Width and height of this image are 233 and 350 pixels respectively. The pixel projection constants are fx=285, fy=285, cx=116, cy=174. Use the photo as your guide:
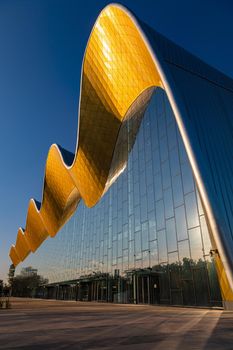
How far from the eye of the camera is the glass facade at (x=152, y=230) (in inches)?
524

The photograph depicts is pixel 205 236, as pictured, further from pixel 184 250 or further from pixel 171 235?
pixel 171 235

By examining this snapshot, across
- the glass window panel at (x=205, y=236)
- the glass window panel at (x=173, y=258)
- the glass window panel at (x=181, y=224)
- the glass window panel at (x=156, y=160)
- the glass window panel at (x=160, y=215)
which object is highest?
the glass window panel at (x=156, y=160)

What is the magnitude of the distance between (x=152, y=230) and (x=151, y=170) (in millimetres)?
4044

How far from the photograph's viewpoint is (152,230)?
17688mm

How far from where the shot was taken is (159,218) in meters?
16.9

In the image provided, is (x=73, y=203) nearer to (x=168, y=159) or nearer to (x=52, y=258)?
(x=52, y=258)

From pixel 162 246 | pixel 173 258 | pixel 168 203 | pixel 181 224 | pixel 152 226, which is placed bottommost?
pixel 173 258

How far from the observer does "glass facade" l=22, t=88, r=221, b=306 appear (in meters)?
13.3

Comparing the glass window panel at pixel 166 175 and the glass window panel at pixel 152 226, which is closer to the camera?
the glass window panel at pixel 166 175

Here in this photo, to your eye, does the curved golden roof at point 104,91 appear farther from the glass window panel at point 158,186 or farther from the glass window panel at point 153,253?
the glass window panel at point 153,253

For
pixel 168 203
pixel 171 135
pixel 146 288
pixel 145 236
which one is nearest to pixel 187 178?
pixel 168 203

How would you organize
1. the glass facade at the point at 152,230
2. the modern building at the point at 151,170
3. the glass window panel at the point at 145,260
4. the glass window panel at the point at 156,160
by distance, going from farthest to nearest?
the glass window panel at the point at 156,160 → the glass window panel at the point at 145,260 → the glass facade at the point at 152,230 → the modern building at the point at 151,170

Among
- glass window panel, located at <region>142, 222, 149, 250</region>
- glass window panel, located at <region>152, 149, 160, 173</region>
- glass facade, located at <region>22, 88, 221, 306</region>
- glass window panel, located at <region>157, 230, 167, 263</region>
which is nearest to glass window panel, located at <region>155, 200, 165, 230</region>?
glass facade, located at <region>22, 88, 221, 306</region>

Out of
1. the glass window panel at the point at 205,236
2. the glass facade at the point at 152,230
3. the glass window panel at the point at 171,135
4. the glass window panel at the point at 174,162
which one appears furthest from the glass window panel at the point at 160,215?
the glass window panel at the point at 205,236
